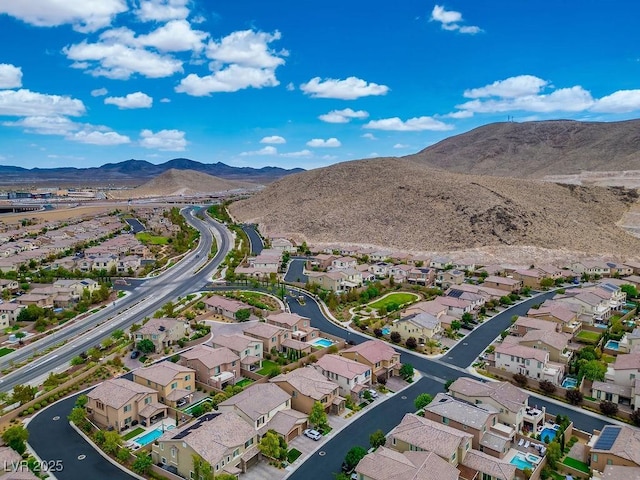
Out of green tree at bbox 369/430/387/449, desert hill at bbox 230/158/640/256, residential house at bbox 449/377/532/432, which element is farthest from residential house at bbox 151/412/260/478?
desert hill at bbox 230/158/640/256

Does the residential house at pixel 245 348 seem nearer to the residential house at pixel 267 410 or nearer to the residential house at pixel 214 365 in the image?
the residential house at pixel 214 365

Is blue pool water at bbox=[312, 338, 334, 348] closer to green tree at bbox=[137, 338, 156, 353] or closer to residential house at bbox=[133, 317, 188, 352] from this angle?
residential house at bbox=[133, 317, 188, 352]

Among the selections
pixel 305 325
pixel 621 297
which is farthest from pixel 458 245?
pixel 305 325

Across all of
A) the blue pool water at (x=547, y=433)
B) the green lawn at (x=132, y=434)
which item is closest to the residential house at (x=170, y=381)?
the green lawn at (x=132, y=434)

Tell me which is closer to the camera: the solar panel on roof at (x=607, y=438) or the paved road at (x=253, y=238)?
the solar panel on roof at (x=607, y=438)

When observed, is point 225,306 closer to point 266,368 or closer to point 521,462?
point 266,368

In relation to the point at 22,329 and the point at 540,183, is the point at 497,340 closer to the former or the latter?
the point at 22,329
